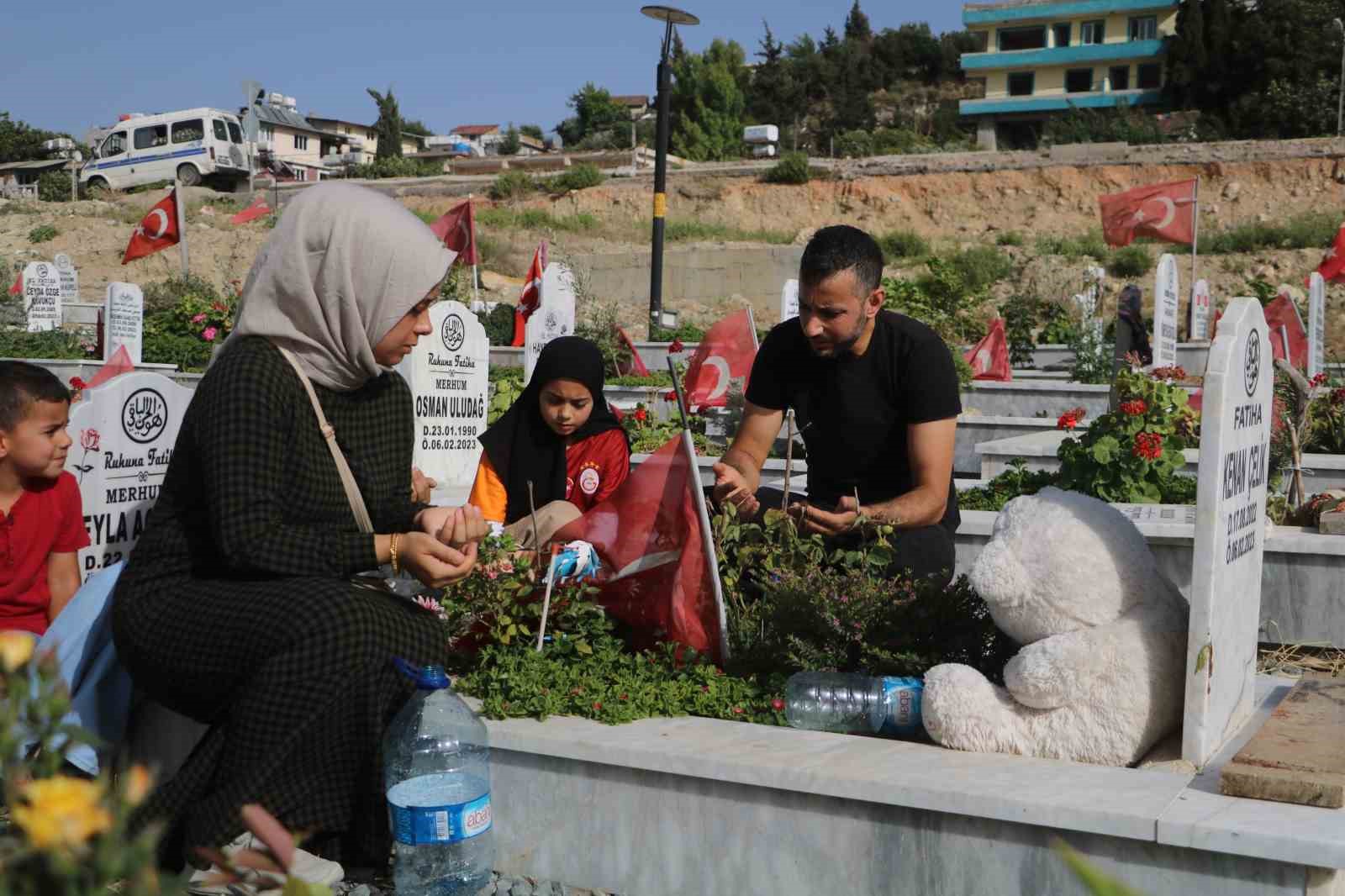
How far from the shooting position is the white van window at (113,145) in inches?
1773

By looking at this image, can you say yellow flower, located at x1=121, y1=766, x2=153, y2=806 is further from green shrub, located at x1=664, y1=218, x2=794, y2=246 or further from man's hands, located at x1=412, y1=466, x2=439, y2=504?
green shrub, located at x1=664, y1=218, x2=794, y2=246

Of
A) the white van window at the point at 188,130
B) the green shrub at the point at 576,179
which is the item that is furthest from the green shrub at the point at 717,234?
the white van window at the point at 188,130

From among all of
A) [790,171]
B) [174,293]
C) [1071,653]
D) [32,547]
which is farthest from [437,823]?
[790,171]

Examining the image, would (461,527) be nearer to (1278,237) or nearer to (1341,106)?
(1278,237)

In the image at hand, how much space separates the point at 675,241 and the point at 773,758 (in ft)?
116

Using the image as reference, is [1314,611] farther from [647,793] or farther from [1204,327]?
[1204,327]

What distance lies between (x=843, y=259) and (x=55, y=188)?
171 feet

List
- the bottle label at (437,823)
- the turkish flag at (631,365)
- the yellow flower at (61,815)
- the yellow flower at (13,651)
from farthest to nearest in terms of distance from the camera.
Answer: the turkish flag at (631,365) → the bottle label at (437,823) → the yellow flower at (13,651) → the yellow flower at (61,815)

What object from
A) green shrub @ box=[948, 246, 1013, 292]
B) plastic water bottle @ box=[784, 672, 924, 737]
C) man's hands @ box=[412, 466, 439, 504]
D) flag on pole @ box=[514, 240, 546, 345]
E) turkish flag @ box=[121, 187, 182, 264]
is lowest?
plastic water bottle @ box=[784, 672, 924, 737]

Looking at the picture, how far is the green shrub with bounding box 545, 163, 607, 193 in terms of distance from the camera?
43719 millimetres

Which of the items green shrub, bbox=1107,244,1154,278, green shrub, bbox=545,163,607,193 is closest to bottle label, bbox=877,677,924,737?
green shrub, bbox=1107,244,1154,278

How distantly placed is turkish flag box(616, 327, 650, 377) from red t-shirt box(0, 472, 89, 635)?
11.1 meters

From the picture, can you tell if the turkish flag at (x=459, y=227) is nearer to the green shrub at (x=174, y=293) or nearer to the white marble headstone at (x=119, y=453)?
the green shrub at (x=174, y=293)

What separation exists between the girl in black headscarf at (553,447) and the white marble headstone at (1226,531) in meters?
2.17
